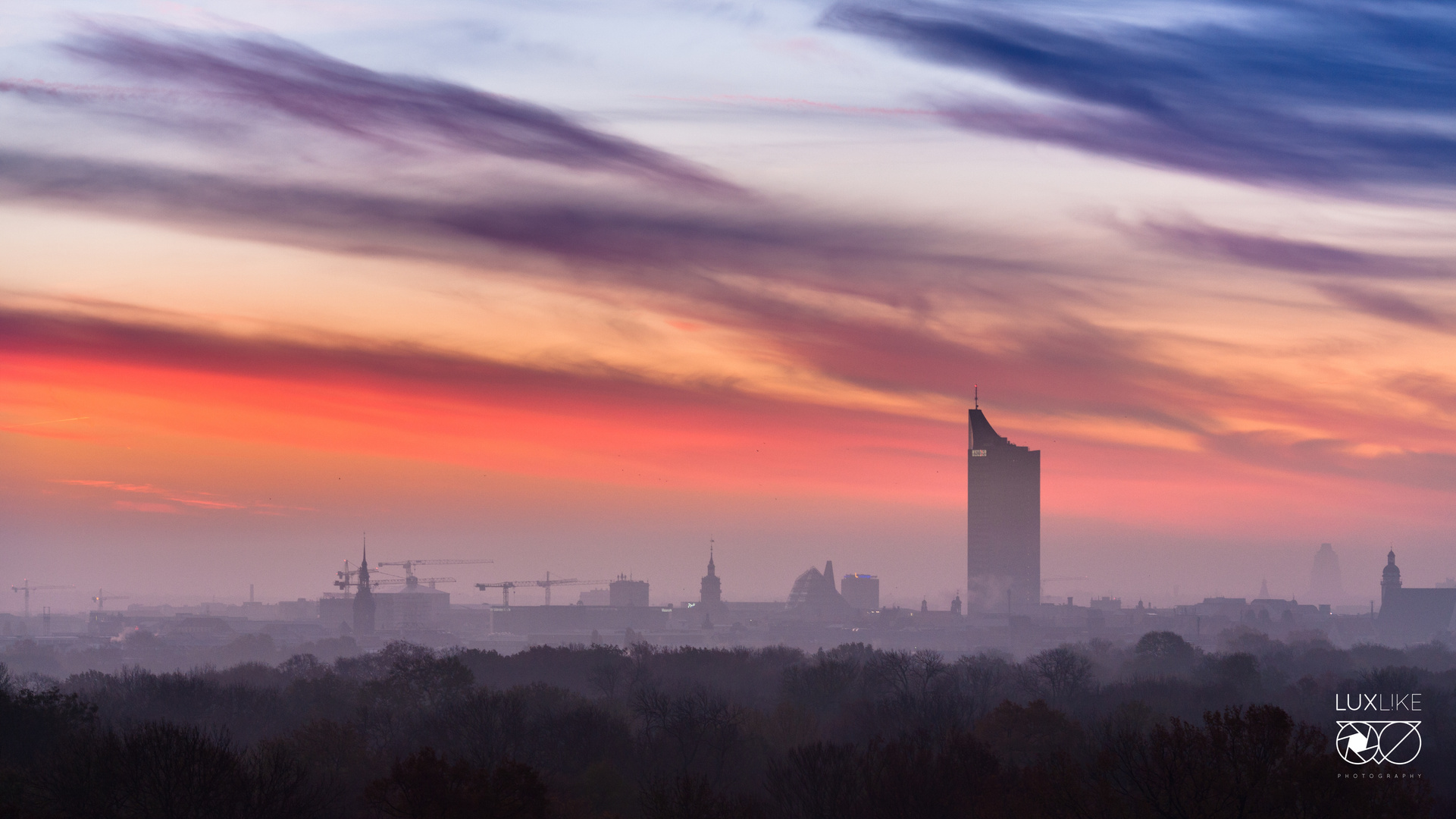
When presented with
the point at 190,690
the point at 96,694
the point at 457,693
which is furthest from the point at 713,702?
the point at 96,694

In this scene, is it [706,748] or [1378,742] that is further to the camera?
[706,748]

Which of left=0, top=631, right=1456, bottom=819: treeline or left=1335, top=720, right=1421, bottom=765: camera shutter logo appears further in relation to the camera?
left=1335, top=720, right=1421, bottom=765: camera shutter logo

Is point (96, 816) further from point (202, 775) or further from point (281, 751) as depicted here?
point (281, 751)

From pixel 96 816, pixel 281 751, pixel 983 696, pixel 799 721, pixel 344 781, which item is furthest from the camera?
pixel 983 696

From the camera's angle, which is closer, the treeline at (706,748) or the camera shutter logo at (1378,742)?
the treeline at (706,748)
